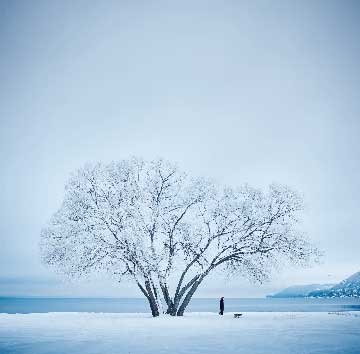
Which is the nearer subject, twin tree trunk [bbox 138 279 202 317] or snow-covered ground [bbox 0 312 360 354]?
snow-covered ground [bbox 0 312 360 354]

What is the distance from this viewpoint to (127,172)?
33.9 meters

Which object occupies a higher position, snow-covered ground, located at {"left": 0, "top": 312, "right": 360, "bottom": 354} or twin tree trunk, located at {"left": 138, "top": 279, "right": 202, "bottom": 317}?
twin tree trunk, located at {"left": 138, "top": 279, "right": 202, "bottom": 317}

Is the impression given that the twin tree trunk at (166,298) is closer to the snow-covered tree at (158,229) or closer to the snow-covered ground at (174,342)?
the snow-covered tree at (158,229)

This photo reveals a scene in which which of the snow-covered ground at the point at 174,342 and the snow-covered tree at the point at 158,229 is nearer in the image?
the snow-covered ground at the point at 174,342

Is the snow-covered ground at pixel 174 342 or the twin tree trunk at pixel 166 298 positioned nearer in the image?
the snow-covered ground at pixel 174 342

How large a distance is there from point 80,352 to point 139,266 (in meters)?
17.7

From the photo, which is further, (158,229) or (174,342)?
(158,229)

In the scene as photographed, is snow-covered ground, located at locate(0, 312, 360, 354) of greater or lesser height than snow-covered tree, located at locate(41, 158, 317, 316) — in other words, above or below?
below

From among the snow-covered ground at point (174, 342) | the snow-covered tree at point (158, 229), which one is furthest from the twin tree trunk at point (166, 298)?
the snow-covered ground at point (174, 342)

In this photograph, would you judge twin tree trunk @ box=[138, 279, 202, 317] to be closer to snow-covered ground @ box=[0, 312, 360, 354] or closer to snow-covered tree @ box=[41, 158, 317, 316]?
snow-covered tree @ box=[41, 158, 317, 316]

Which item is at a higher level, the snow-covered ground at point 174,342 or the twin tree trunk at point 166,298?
the twin tree trunk at point 166,298

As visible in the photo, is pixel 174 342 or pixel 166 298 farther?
pixel 166 298

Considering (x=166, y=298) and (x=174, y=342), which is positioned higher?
(x=166, y=298)

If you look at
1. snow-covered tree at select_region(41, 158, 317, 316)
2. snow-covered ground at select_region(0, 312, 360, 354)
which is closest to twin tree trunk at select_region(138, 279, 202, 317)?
snow-covered tree at select_region(41, 158, 317, 316)
